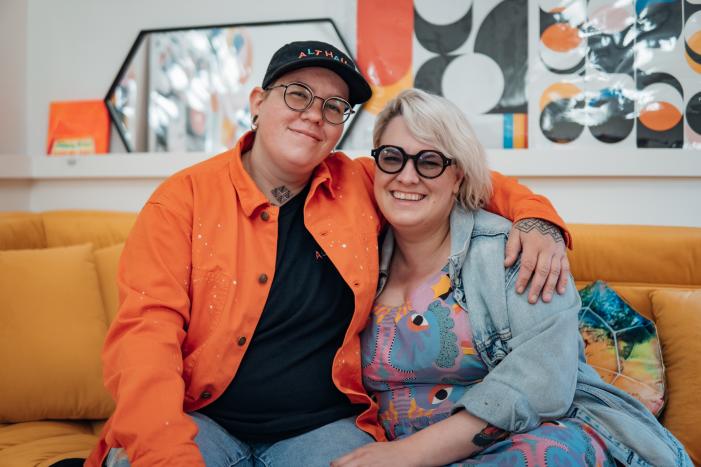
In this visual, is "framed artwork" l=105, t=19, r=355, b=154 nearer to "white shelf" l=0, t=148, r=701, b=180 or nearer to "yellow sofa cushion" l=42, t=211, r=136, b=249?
"white shelf" l=0, t=148, r=701, b=180

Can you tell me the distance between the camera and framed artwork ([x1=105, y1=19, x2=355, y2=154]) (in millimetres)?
2633

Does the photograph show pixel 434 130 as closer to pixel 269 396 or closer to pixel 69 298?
pixel 269 396

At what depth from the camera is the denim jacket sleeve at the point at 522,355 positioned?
1281 millimetres

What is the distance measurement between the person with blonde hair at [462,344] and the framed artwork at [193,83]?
1.10 meters

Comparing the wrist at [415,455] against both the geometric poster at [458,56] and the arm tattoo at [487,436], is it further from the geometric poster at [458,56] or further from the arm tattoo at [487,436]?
the geometric poster at [458,56]

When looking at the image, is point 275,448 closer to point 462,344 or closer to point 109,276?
point 462,344

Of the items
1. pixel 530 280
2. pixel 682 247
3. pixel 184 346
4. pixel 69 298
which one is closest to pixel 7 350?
pixel 69 298

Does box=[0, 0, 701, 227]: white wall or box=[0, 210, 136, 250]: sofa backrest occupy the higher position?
box=[0, 0, 701, 227]: white wall

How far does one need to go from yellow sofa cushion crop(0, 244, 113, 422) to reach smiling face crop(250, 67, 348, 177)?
99 cm

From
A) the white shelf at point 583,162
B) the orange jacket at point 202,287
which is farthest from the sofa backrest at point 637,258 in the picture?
the orange jacket at point 202,287

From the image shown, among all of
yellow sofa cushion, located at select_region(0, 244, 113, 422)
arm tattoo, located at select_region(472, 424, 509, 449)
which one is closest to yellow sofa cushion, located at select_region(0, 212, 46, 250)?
yellow sofa cushion, located at select_region(0, 244, 113, 422)

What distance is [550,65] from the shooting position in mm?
2367

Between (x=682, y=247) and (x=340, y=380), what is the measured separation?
137cm

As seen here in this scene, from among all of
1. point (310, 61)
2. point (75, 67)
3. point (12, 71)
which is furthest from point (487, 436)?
point (12, 71)
